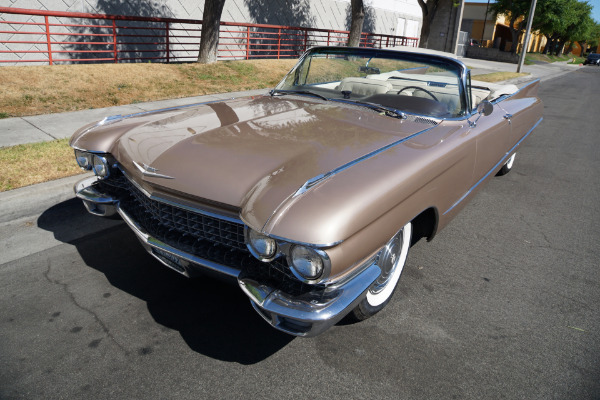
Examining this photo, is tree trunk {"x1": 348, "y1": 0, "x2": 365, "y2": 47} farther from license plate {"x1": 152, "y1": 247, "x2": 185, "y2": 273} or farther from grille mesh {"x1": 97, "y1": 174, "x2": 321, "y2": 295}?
license plate {"x1": 152, "y1": 247, "x2": 185, "y2": 273}

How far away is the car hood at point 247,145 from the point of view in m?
2.19

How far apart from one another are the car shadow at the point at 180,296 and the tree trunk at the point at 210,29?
8.70 meters

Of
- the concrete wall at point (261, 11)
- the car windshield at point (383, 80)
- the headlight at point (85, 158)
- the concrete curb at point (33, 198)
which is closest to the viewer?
the headlight at point (85, 158)

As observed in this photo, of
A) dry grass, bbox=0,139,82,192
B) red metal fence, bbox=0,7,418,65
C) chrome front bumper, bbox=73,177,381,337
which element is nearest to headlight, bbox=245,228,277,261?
chrome front bumper, bbox=73,177,381,337

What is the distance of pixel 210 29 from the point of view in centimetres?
1136

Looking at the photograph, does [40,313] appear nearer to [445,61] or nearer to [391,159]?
[391,159]

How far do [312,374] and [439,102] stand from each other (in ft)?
7.16

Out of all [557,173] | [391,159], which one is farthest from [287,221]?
[557,173]

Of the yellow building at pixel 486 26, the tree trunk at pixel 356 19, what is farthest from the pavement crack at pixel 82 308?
the yellow building at pixel 486 26

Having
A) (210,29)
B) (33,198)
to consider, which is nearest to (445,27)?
(210,29)

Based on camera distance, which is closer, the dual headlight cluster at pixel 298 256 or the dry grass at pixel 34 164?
the dual headlight cluster at pixel 298 256

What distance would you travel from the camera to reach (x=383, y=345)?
248 centimetres

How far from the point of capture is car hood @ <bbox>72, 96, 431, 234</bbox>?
219cm

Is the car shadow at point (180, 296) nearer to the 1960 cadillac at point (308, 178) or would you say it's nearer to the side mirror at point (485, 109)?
the 1960 cadillac at point (308, 178)
